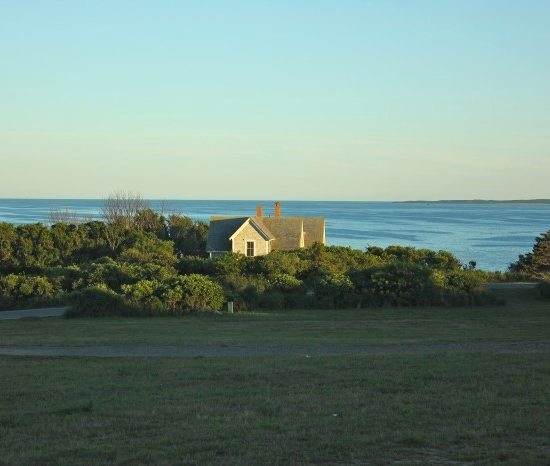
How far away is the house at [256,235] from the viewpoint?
52.6 m

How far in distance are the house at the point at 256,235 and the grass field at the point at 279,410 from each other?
36423 millimetres

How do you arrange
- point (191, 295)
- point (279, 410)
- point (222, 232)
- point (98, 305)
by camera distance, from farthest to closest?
point (222, 232), point (191, 295), point (98, 305), point (279, 410)

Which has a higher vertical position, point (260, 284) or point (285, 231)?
point (285, 231)

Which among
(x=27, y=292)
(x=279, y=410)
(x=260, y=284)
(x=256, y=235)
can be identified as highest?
(x=256, y=235)

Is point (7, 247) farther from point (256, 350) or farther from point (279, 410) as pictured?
point (279, 410)

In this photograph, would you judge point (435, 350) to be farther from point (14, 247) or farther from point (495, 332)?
point (14, 247)

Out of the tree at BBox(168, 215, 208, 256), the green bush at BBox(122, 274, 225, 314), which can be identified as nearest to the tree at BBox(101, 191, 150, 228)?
the tree at BBox(168, 215, 208, 256)

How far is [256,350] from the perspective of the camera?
52.0ft

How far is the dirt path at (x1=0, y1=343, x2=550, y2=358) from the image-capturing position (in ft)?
49.0

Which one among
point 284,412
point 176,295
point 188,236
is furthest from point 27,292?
point 188,236

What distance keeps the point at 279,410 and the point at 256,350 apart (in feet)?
22.6

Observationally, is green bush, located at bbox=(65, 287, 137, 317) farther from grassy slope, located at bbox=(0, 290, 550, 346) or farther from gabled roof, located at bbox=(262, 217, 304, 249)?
gabled roof, located at bbox=(262, 217, 304, 249)

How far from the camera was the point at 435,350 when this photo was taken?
15.0 metres

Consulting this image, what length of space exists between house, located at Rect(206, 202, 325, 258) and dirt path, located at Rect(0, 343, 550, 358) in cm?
3467
